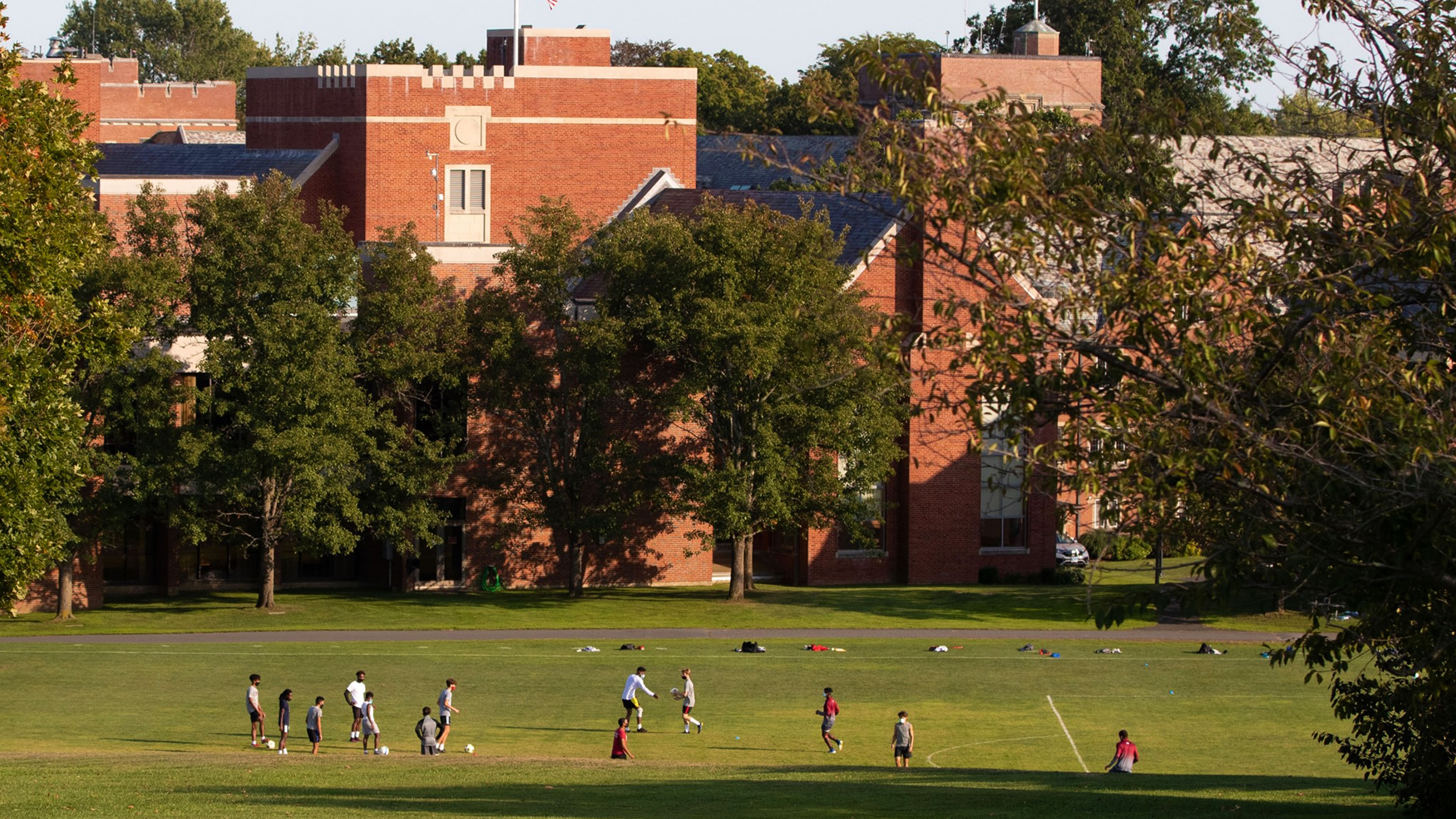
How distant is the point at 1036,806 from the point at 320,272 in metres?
36.6

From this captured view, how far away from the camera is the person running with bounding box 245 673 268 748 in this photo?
31266mm

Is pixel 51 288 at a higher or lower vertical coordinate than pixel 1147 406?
higher

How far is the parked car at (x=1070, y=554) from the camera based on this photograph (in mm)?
65562

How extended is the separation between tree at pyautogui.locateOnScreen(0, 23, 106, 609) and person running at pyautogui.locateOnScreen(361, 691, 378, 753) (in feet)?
29.5

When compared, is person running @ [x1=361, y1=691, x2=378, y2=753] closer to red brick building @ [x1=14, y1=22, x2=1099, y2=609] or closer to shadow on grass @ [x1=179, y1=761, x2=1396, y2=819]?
shadow on grass @ [x1=179, y1=761, x2=1396, y2=819]

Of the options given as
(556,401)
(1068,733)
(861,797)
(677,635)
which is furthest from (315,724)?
(556,401)

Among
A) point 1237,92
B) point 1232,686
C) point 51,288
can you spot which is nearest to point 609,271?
point 1232,686

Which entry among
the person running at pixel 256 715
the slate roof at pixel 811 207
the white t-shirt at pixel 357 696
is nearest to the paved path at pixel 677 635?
the slate roof at pixel 811 207

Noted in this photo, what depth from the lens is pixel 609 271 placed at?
54938 mm

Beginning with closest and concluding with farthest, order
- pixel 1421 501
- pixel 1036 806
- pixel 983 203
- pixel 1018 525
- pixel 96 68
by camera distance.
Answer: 1. pixel 1421 501
2. pixel 983 203
3. pixel 1036 806
4. pixel 1018 525
5. pixel 96 68

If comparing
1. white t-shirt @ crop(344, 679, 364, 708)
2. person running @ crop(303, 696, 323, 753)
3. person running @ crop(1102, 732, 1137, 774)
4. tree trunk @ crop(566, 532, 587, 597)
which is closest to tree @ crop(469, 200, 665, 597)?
tree trunk @ crop(566, 532, 587, 597)

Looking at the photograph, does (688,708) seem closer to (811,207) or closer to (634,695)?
(634,695)

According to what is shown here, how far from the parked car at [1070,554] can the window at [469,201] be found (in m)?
26.4

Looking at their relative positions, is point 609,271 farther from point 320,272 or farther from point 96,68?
point 96,68
